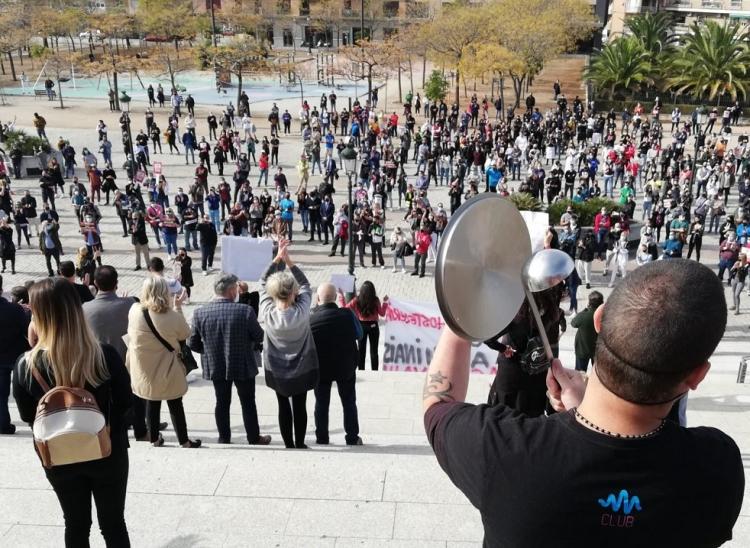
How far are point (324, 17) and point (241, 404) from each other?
210 ft

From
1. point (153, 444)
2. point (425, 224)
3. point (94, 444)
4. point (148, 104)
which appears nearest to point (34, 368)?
point (94, 444)

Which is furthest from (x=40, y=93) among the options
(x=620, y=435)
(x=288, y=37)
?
(x=620, y=435)

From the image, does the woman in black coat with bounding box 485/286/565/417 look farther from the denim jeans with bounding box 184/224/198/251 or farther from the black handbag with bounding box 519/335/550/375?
the denim jeans with bounding box 184/224/198/251

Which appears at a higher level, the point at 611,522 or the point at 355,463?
the point at 611,522

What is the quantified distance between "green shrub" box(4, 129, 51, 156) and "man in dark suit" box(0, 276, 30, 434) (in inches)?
973

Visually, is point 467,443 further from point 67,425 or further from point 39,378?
point 39,378

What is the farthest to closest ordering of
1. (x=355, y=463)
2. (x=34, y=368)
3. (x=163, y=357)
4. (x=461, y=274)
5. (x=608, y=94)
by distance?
(x=608, y=94), (x=163, y=357), (x=355, y=463), (x=34, y=368), (x=461, y=274)

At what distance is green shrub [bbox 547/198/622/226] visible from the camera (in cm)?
2048

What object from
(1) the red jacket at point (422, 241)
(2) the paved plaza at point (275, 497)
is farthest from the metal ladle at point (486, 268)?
(1) the red jacket at point (422, 241)

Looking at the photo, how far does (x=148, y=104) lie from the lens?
151 feet

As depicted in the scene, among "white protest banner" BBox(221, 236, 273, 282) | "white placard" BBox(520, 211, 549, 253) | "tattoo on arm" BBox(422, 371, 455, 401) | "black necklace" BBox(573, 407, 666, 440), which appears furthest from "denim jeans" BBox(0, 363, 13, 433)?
"white placard" BBox(520, 211, 549, 253)

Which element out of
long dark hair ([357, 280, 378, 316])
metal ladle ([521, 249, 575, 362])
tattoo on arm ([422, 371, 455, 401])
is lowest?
long dark hair ([357, 280, 378, 316])

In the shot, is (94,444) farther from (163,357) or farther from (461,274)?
(461,274)

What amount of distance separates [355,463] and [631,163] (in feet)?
76.8
